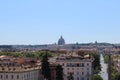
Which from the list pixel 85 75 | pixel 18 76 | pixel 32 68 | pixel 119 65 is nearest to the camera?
pixel 18 76

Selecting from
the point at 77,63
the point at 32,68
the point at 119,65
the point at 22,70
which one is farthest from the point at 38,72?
the point at 119,65

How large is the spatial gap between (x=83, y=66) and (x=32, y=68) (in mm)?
12087

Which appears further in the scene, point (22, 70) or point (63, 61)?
point (63, 61)

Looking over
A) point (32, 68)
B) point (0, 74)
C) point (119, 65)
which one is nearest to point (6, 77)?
point (0, 74)

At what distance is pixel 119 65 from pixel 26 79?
124 ft

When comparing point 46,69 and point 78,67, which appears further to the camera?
point 78,67

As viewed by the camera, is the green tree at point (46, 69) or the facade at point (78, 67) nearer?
the green tree at point (46, 69)

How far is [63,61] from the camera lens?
6550cm

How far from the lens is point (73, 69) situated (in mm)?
65500

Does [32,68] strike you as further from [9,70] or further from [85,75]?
[85,75]

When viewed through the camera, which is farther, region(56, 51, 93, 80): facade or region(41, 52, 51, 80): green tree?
region(56, 51, 93, 80): facade

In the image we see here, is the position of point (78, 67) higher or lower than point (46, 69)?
lower

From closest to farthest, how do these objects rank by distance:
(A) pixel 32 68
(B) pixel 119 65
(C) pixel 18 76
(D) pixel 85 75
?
1. (C) pixel 18 76
2. (A) pixel 32 68
3. (D) pixel 85 75
4. (B) pixel 119 65

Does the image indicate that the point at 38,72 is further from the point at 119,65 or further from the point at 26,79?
the point at 119,65
